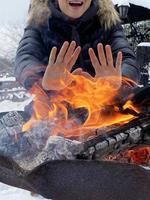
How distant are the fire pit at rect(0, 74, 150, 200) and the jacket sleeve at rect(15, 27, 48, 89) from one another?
0.15 m

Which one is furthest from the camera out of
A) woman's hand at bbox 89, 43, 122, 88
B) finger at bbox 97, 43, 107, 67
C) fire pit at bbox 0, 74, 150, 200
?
woman's hand at bbox 89, 43, 122, 88

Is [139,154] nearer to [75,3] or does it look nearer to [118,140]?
[118,140]

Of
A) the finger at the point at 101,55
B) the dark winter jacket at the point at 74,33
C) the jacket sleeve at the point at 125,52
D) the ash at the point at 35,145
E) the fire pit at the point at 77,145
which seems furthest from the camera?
the dark winter jacket at the point at 74,33

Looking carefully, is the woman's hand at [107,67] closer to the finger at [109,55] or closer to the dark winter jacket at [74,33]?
the finger at [109,55]

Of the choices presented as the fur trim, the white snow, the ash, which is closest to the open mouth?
the fur trim

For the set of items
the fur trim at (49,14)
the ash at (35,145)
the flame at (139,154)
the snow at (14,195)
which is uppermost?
the fur trim at (49,14)

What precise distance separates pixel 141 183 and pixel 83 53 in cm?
170

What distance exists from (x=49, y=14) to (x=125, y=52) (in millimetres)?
763

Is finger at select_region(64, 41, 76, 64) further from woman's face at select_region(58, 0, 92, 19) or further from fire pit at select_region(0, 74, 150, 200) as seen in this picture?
woman's face at select_region(58, 0, 92, 19)

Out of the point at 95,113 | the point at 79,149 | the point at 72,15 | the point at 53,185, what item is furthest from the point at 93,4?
the point at 53,185

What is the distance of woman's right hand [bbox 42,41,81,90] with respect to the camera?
295cm

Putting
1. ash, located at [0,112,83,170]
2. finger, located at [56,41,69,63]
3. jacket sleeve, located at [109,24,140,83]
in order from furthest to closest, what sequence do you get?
jacket sleeve, located at [109,24,140,83]
finger, located at [56,41,69,63]
ash, located at [0,112,83,170]

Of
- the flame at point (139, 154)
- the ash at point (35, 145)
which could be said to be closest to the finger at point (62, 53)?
the ash at point (35, 145)

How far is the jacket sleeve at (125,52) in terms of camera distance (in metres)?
3.65
